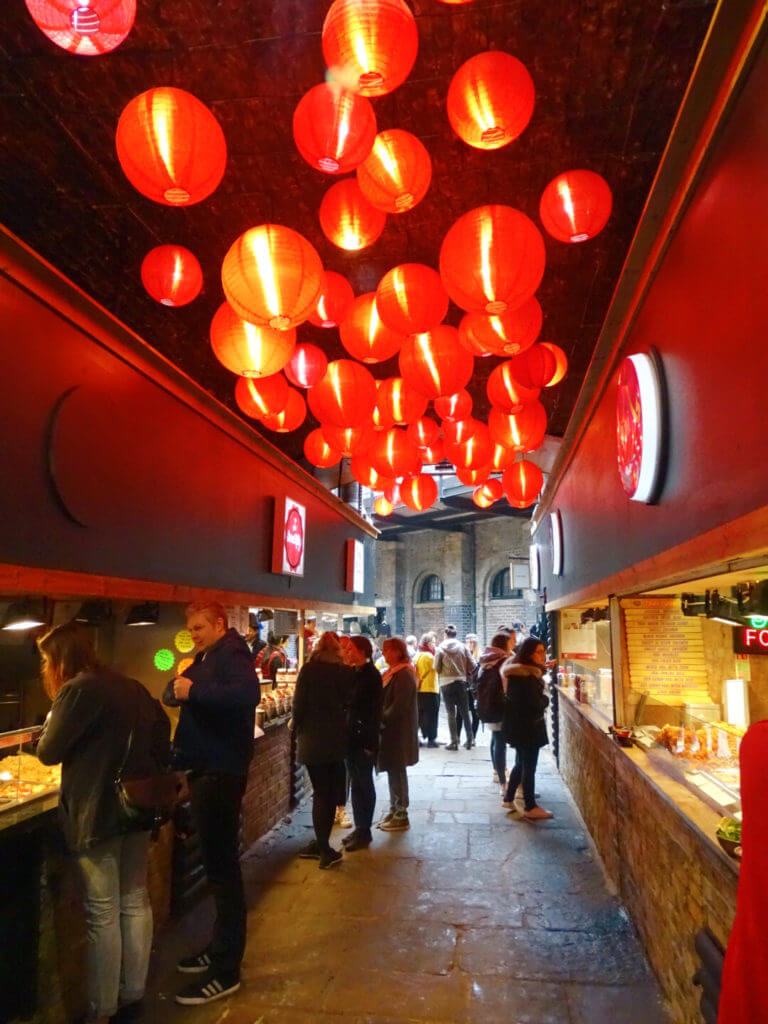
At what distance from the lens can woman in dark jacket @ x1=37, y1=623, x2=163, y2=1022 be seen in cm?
277

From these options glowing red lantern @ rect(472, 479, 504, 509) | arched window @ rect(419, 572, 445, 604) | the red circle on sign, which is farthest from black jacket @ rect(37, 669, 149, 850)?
arched window @ rect(419, 572, 445, 604)

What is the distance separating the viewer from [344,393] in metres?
5.23

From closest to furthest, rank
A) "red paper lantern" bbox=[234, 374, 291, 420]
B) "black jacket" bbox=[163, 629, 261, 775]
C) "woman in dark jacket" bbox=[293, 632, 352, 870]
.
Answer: "black jacket" bbox=[163, 629, 261, 775] < "woman in dark jacket" bbox=[293, 632, 352, 870] < "red paper lantern" bbox=[234, 374, 291, 420]

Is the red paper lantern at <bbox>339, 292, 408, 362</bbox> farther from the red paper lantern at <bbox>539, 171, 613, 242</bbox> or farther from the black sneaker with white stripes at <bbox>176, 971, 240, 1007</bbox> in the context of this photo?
the black sneaker with white stripes at <bbox>176, 971, 240, 1007</bbox>

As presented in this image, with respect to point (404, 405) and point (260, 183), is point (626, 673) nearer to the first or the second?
point (404, 405)

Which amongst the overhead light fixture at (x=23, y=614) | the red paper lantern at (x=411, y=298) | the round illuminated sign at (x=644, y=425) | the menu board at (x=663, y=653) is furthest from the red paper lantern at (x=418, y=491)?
the overhead light fixture at (x=23, y=614)

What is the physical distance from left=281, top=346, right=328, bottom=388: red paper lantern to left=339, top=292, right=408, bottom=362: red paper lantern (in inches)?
22.7

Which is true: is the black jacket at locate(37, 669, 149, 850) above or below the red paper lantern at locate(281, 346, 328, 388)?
below

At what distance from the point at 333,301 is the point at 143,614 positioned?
9.95 ft

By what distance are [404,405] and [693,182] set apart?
3963 millimetres

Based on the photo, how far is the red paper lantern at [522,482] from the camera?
773cm

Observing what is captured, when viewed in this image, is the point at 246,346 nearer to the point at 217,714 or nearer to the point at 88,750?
the point at 217,714

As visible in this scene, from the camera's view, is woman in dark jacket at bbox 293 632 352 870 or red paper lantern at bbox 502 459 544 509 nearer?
woman in dark jacket at bbox 293 632 352 870

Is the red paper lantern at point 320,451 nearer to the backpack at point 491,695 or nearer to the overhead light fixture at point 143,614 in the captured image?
the overhead light fixture at point 143,614
